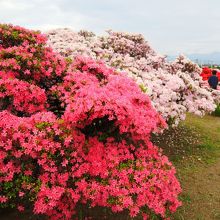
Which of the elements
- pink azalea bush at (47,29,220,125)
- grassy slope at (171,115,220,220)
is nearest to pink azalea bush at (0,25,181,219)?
pink azalea bush at (47,29,220,125)

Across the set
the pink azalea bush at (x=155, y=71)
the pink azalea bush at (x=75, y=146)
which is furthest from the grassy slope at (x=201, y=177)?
the pink azalea bush at (x=75, y=146)

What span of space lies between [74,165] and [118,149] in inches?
42.3

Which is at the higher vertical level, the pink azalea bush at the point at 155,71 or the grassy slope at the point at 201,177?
the pink azalea bush at the point at 155,71

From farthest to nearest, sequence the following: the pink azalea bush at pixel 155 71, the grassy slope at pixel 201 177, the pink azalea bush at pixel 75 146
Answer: the pink azalea bush at pixel 155 71
the grassy slope at pixel 201 177
the pink azalea bush at pixel 75 146

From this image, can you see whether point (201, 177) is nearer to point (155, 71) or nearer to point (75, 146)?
point (155, 71)

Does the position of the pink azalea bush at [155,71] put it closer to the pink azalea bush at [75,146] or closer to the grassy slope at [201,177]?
the pink azalea bush at [75,146]

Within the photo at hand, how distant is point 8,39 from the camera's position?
9961 millimetres

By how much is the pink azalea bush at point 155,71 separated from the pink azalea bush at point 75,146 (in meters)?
1.86

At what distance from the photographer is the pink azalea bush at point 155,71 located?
37.8 feet

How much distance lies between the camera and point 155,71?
13.9 m

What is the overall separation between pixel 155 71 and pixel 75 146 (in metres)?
7.31

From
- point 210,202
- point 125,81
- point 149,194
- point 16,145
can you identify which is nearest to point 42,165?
point 16,145

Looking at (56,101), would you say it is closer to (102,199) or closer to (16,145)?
(16,145)

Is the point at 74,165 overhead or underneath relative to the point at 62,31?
underneath
